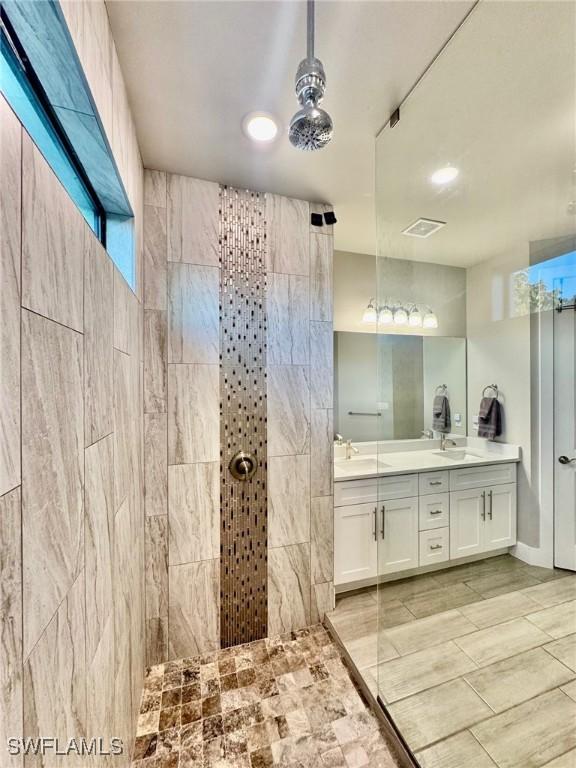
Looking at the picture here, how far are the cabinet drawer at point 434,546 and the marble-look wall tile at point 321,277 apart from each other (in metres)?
1.64

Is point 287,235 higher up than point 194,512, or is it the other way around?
point 287,235

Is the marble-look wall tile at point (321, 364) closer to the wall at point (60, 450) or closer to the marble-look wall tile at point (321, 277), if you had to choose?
the marble-look wall tile at point (321, 277)

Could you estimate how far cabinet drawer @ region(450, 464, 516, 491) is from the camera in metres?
1.77

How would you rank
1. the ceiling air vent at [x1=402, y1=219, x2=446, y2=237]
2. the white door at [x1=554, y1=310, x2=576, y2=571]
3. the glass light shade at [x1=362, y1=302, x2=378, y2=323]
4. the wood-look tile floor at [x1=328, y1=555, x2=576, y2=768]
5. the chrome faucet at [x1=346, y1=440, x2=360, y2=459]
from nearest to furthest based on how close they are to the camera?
1. the wood-look tile floor at [x1=328, y1=555, x2=576, y2=768]
2. the white door at [x1=554, y1=310, x2=576, y2=571]
3. the ceiling air vent at [x1=402, y1=219, x2=446, y2=237]
4. the chrome faucet at [x1=346, y1=440, x2=360, y2=459]
5. the glass light shade at [x1=362, y1=302, x2=378, y2=323]

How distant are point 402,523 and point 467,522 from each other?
405 millimetres

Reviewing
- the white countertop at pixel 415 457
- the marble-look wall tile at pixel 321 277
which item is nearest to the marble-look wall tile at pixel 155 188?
the marble-look wall tile at pixel 321 277

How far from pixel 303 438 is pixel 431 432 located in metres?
0.98

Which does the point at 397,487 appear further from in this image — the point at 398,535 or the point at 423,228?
the point at 423,228

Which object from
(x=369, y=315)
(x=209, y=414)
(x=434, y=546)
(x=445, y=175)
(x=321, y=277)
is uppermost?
(x=445, y=175)

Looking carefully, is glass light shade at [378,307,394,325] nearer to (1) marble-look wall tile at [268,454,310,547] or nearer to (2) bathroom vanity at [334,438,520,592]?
(2) bathroom vanity at [334,438,520,592]

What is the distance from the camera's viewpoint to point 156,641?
1.64 metres

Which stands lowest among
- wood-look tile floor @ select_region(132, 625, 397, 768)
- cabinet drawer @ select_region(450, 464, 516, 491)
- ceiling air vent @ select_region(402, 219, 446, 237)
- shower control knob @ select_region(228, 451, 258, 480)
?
wood-look tile floor @ select_region(132, 625, 397, 768)

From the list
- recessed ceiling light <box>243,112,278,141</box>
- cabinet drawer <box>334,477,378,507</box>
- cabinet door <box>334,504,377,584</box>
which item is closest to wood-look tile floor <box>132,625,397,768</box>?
cabinet door <box>334,504,377,584</box>

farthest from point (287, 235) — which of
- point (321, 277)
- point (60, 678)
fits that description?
point (60, 678)
